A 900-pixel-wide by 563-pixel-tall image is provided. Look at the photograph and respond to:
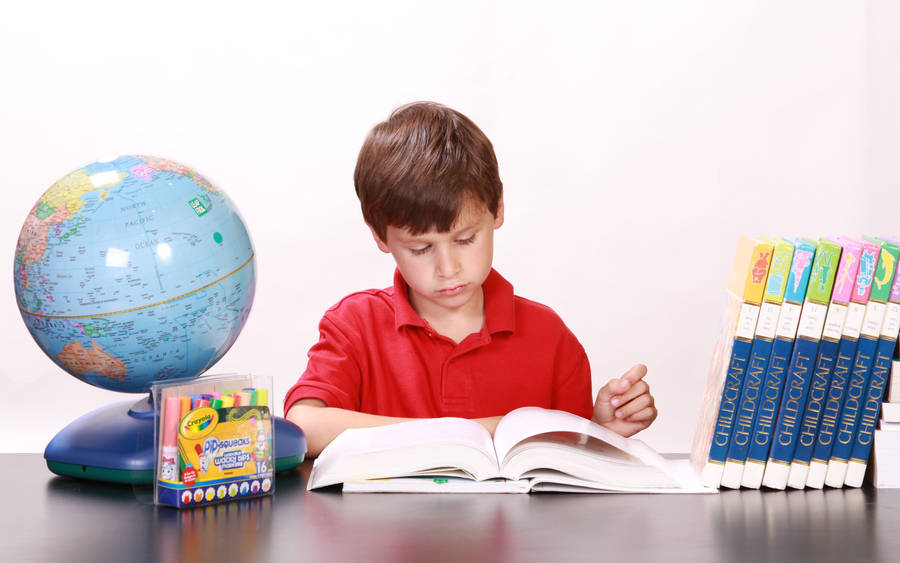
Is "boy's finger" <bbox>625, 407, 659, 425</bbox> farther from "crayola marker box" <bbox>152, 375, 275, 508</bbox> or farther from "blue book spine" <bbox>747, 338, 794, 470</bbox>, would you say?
"crayola marker box" <bbox>152, 375, 275, 508</bbox>

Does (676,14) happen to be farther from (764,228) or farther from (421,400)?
(421,400)

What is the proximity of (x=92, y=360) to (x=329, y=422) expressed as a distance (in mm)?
399

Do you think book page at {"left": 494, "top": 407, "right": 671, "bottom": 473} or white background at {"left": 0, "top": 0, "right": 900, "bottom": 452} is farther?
white background at {"left": 0, "top": 0, "right": 900, "bottom": 452}

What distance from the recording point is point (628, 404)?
167 centimetres

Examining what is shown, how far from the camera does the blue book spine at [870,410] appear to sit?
128cm

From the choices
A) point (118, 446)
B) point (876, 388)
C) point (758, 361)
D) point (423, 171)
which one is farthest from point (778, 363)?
point (118, 446)

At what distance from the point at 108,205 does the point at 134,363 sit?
0.71ft

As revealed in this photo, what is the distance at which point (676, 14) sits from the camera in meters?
3.45

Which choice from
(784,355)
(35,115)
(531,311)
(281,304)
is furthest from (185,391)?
(35,115)

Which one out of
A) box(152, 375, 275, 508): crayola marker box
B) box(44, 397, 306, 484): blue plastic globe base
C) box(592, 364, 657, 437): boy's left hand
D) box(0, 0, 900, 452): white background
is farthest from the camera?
box(0, 0, 900, 452): white background

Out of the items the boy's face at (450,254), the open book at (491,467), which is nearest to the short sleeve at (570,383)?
the boy's face at (450,254)

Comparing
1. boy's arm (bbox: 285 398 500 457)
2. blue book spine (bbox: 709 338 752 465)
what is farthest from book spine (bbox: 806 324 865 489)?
boy's arm (bbox: 285 398 500 457)

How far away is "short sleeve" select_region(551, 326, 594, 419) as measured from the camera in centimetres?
204

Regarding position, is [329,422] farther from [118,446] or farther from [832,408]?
[832,408]
